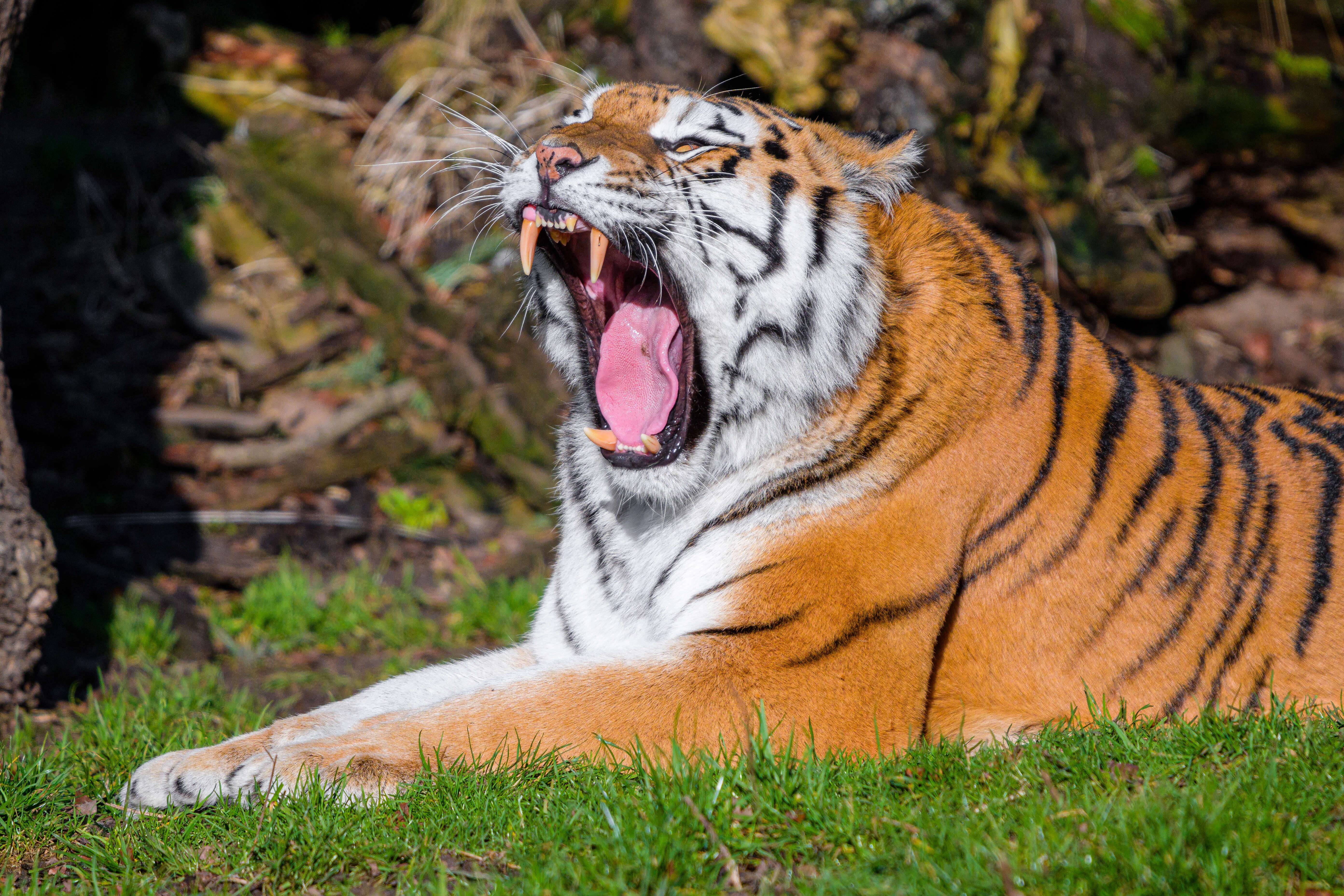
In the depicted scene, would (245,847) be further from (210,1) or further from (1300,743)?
(210,1)

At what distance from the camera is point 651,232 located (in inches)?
124

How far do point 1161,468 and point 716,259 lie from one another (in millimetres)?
1464

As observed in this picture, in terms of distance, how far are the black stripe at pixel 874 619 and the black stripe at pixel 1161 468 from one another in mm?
597

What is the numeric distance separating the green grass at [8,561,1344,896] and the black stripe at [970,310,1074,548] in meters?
0.59

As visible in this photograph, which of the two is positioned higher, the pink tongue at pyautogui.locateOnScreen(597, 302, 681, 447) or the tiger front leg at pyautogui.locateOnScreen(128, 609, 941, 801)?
the pink tongue at pyautogui.locateOnScreen(597, 302, 681, 447)

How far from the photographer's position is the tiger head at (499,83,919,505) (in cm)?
314

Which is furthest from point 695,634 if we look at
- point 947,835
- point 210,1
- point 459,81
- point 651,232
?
point 210,1

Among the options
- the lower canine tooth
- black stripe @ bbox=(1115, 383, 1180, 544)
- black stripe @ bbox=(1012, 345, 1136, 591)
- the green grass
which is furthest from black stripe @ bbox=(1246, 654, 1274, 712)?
the lower canine tooth

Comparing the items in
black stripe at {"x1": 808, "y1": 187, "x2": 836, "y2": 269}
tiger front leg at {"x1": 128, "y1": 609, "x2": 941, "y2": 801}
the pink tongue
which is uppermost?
black stripe at {"x1": 808, "y1": 187, "x2": 836, "y2": 269}

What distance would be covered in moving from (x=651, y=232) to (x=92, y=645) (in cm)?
345

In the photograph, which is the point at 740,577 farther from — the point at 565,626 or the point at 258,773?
the point at 258,773

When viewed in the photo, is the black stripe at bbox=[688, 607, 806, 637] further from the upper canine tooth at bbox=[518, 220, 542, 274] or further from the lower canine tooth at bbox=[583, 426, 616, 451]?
the upper canine tooth at bbox=[518, 220, 542, 274]

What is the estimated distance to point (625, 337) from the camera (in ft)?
11.3

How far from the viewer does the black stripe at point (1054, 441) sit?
3.14 metres
